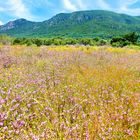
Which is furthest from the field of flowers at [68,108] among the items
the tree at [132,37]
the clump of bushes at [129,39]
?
the tree at [132,37]

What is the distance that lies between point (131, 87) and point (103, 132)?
2413 mm

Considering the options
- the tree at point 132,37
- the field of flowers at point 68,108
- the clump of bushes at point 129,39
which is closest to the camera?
the field of flowers at point 68,108

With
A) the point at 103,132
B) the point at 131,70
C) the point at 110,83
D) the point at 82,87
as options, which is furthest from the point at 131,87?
the point at 103,132

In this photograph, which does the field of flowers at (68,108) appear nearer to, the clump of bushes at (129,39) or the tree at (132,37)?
the clump of bushes at (129,39)

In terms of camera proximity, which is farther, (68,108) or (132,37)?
(132,37)

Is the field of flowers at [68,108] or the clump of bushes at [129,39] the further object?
the clump of bushes at [129,39]

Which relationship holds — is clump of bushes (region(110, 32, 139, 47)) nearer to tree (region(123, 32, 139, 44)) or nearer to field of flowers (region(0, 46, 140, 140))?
tree (region(123, 32, 139, 44))

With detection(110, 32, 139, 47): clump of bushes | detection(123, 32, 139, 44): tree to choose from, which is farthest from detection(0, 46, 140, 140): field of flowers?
detection(123, 32, 139, 44): tree

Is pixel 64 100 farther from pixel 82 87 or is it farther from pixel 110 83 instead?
pixel 110 83

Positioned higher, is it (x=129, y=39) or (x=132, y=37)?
(x=132, y=37)

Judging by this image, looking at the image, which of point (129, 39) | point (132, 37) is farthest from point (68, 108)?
point (129, 39)

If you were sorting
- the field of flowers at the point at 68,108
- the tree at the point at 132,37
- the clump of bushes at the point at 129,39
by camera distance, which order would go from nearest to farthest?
1. the field of flowers at the point at 68,108
2. the clump of bushes at the point at 129,39
3. the tree at the point at 132,37

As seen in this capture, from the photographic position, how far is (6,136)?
9.81 ft

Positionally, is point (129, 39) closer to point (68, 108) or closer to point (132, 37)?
point (132, 37)
